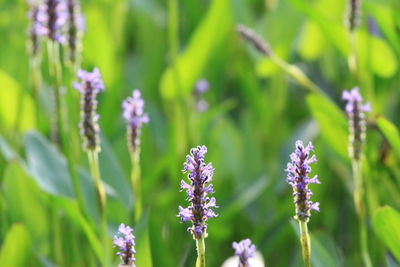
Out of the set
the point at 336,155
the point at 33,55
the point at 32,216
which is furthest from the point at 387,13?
the point at 32,216

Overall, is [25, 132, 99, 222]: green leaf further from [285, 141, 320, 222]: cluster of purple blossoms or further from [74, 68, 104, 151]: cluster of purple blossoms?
[285, 141, 320, 222]: cluster of purple blossoms

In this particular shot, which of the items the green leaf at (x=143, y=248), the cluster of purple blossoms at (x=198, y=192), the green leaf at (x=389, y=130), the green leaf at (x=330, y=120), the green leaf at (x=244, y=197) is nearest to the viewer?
the cluster of purple blossoms at (x=198, y=192)

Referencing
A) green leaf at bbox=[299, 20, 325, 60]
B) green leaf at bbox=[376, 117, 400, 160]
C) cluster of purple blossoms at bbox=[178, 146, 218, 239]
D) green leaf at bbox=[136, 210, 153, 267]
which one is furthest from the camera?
green leaf at bbox=[299, 20, 325, 60]

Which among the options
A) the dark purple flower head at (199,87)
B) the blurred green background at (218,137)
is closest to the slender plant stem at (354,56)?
the blurred green background at (218,137)

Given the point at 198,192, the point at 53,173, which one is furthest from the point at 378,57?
the point at 198,192

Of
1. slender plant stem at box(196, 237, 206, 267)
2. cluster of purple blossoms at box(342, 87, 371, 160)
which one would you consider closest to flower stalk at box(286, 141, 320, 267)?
slender plant stem at box(196, 237, 206, 267)

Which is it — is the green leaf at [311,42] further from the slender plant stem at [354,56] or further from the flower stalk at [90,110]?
the flower stalk at [90,110]
